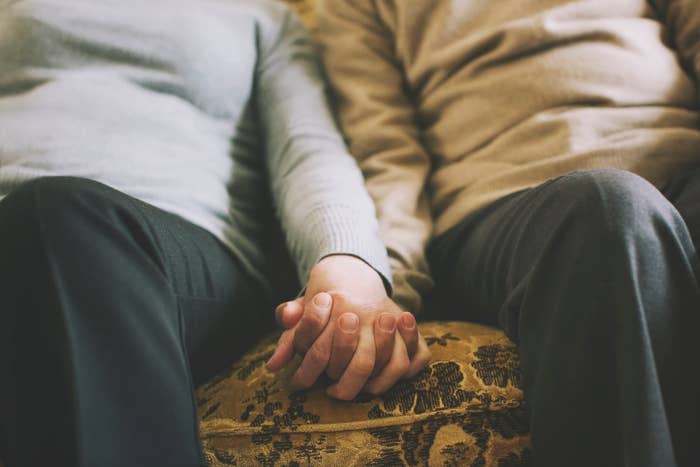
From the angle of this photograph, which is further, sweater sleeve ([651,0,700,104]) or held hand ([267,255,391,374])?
sweater sleeve ([651,0,700,104])

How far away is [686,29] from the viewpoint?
63 cm

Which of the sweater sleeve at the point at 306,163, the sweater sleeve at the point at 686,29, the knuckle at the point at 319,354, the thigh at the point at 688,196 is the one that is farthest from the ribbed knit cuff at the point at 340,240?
the sweater sleeve at the point at 686,29

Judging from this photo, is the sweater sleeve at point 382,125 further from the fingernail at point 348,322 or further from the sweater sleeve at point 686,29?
the sweater sleeve at point 686,29

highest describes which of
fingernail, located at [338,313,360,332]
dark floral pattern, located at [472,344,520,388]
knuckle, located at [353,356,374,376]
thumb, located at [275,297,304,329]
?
fingernail, located at [338,313,360,332]

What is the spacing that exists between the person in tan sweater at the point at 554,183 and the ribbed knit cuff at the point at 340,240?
2.1 inches

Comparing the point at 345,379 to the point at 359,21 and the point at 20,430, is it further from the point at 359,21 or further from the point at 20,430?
the point at 359,21

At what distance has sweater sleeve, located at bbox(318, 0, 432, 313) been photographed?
1.95ft

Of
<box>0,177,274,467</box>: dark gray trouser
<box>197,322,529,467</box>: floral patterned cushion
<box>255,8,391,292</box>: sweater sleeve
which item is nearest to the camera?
<box>0,177,274,467</box>: dark gray trouser

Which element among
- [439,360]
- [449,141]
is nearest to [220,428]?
[439,360]

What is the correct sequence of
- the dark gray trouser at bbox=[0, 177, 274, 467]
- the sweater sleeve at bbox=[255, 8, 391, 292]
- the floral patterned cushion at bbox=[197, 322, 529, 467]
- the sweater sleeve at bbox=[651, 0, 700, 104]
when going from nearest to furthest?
the dark gray trouser at bbox=[0, 177, 274, 467]
the floral patterned cushion at bbox=[197, 322, 529, 467]
the sweater sleeve at bbox=[255, 8, 391, 292]
the sweater sleeve at bbox=[651, 0, 700, 104]

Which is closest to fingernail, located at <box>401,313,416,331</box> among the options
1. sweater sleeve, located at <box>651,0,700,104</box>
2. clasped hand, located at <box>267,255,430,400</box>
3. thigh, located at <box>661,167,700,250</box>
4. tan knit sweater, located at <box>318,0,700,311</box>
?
clasped hand, located at <box>267,255,430,400</box>

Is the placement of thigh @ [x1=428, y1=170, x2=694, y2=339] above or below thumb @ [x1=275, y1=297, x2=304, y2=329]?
above

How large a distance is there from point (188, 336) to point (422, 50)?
1.55 ft

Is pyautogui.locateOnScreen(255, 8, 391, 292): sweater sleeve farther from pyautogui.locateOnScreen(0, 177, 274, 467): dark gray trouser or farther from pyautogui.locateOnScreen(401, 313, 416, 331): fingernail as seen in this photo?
pyautogui.locateOnScreen(0, 177, 274, 467): dark gray trouser
